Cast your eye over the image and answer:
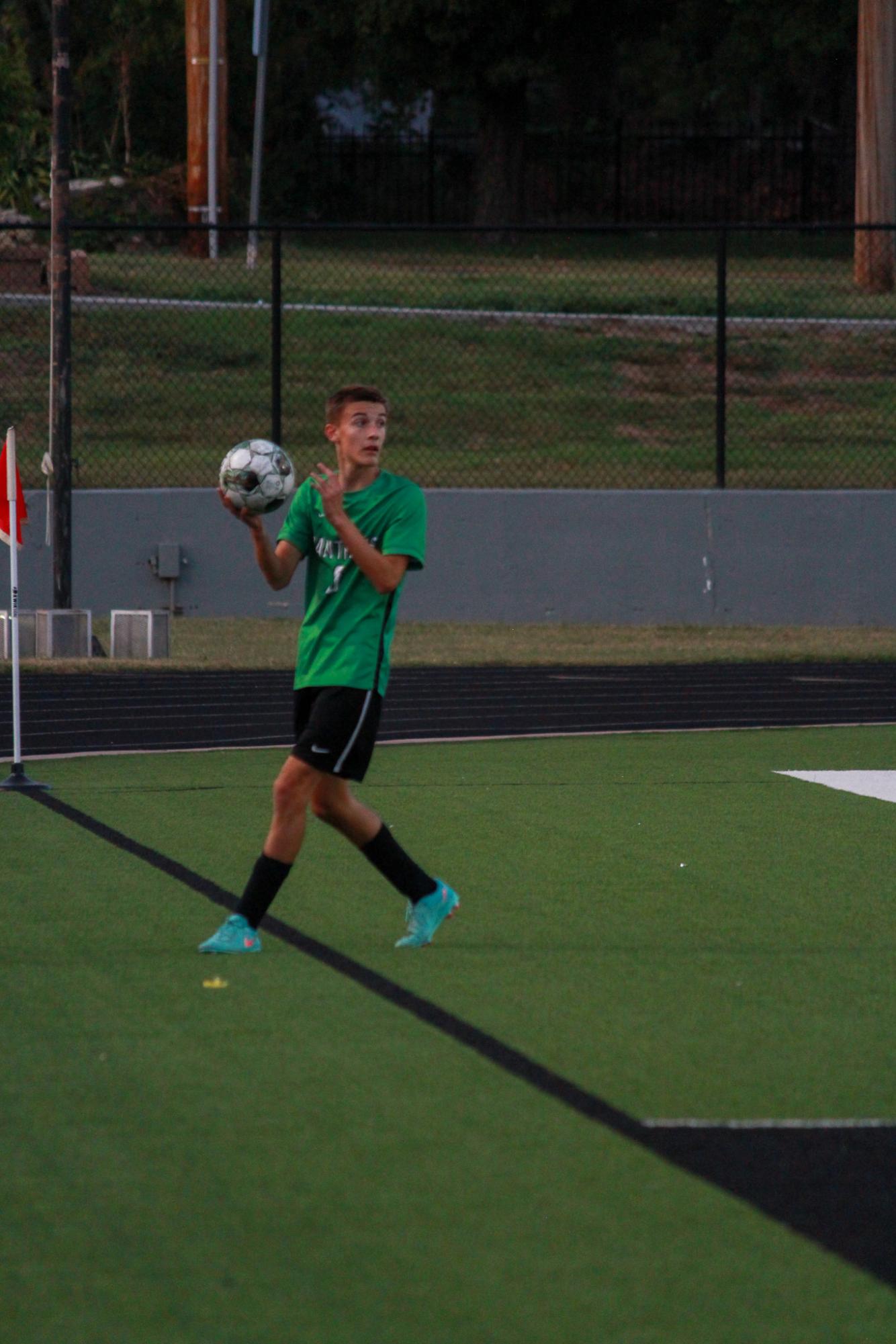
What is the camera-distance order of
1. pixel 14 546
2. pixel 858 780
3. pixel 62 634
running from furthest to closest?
pixel 62 634, pixel 858 780, pixel 14 546

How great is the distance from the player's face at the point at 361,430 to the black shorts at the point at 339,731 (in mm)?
727

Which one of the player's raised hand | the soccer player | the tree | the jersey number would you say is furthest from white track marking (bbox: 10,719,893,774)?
the tree

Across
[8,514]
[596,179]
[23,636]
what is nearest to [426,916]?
[8,514]

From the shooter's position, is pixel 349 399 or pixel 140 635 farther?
pixel 140 635

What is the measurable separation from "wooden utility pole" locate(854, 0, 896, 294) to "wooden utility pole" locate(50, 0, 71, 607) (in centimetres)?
1336

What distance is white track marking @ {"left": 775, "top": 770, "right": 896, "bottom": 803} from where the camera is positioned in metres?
10.9

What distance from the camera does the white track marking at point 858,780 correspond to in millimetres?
10922

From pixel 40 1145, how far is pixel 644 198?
41.7 meters

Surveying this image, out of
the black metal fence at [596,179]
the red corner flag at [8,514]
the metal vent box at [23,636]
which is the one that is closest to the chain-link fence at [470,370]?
the metal vent box at [23,636]

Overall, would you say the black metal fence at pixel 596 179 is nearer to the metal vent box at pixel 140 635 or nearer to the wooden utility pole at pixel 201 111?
the wooden utility pole at pixel 201 111

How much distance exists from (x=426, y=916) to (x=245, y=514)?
1.45 m

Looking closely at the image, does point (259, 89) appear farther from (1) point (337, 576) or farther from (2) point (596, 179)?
(1) point (337, 576)

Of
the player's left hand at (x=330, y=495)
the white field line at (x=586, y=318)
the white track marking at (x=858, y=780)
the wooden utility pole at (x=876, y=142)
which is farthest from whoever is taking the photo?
the white field line at (x=586, y=318)

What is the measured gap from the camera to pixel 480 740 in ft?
43.0
